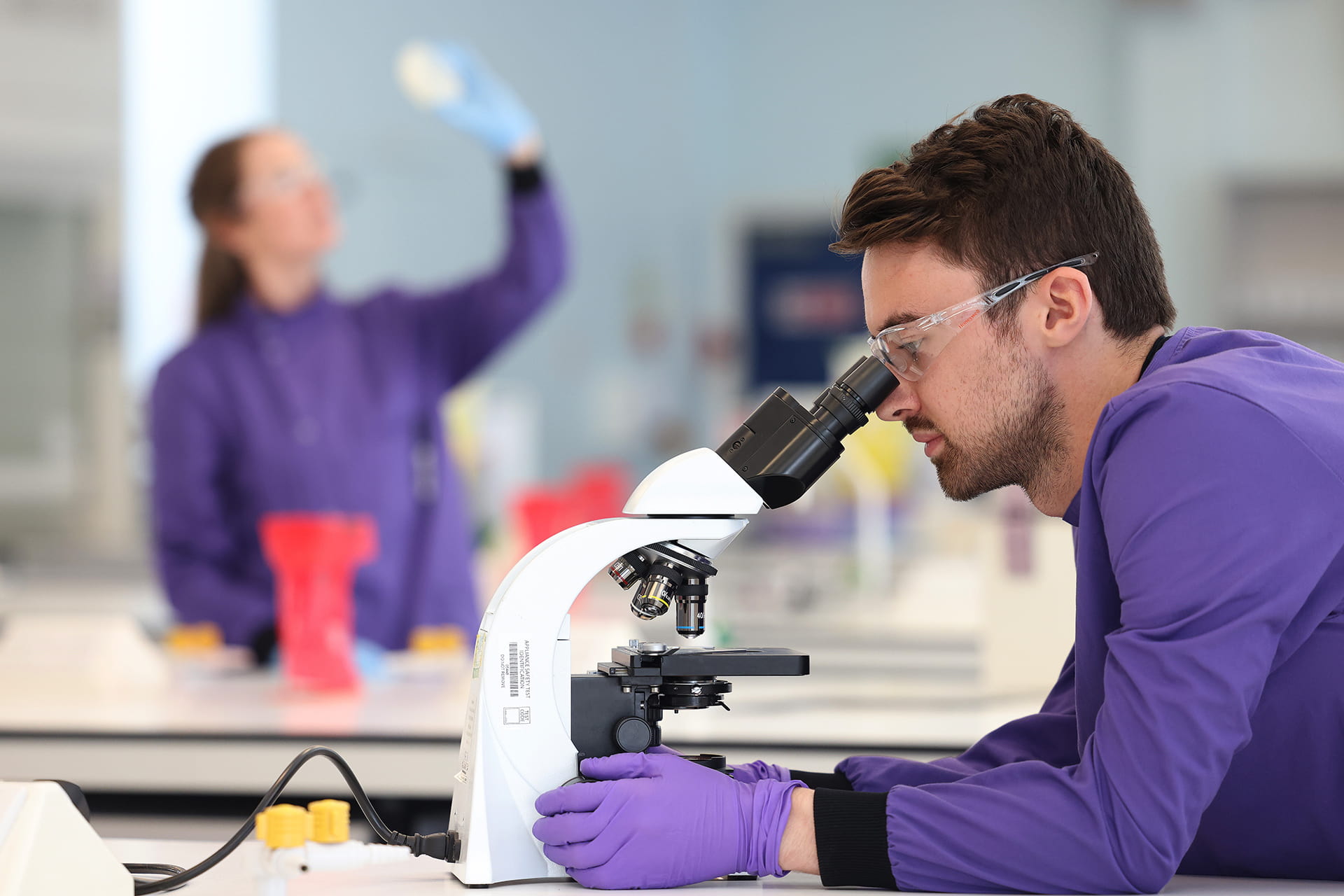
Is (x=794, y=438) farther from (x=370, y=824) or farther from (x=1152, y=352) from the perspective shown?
→ (x=370, y=824)

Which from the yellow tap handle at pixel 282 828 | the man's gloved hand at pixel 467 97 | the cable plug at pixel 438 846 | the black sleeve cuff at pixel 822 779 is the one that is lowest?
the cable plug at pixel 438 846

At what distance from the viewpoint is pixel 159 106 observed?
521 centimetres

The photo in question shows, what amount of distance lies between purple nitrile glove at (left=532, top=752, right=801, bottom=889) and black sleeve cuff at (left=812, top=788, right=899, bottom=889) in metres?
0.03

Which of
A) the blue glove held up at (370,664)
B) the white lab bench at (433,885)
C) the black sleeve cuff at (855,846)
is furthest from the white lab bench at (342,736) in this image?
the black sleeve cuff at (855,846)

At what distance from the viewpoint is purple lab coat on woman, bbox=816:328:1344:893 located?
89 centimetres

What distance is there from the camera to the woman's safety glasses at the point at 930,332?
3.47ft

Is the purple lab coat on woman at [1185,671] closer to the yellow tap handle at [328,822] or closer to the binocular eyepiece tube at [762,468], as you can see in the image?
the binocular eyepiece tube at [762,468]

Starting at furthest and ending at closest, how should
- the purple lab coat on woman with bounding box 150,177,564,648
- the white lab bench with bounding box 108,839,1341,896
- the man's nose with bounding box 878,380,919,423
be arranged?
the purple lab coat on woman with bounding box 150,177,564,648 < the man's nose with bounding box 878,380,919,423 < the white lab bench with bounding box 108,839,1341,896


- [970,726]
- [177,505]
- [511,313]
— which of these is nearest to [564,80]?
[511,313]

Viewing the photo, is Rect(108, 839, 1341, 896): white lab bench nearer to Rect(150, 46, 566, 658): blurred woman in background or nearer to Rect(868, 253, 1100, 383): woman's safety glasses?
Rect(868, 253, 1100, 383): woman's safety glasses

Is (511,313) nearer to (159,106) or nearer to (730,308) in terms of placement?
(159,106)

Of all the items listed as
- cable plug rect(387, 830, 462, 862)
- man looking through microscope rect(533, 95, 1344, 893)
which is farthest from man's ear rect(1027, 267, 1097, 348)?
cable plug rect(387, 830, 462, 862)

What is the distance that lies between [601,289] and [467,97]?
13.2 ft

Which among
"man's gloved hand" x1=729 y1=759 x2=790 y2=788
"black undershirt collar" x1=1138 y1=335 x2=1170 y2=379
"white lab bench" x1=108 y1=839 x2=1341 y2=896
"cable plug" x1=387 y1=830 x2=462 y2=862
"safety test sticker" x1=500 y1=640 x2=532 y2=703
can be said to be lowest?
"white lab bench" x1=108 y1=839 x2=1341 y2=896
